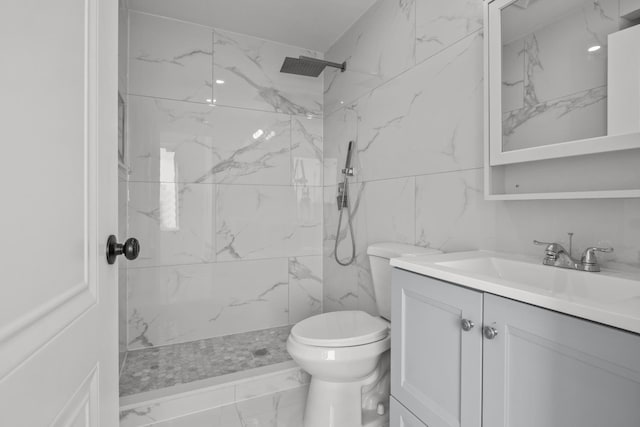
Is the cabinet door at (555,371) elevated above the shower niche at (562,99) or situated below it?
below

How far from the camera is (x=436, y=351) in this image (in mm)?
987

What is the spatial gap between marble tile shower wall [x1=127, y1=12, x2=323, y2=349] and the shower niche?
5.49 ft

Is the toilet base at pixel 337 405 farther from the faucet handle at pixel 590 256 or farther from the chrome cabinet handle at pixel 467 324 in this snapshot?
the faucet handle at pixel 590 256

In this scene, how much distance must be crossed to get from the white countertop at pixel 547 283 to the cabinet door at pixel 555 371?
0.9 inches

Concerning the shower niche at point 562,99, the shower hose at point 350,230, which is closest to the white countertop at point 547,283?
the shower niche at point 562,99

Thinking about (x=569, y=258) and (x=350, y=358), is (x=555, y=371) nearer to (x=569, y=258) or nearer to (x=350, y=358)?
(x=569, y=258)

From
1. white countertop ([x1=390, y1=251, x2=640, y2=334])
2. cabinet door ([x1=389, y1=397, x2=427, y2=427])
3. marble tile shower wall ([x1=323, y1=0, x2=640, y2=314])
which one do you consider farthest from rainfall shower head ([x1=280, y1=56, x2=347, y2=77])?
cabinet door ([x1=389, y1=397, x2=427, y2=427])

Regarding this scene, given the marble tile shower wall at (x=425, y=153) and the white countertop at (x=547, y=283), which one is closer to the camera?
the white countertop at (x=547, y=283)

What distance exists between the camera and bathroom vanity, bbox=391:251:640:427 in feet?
2.00

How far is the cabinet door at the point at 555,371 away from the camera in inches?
23.2

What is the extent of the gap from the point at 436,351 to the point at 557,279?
435 millimetres

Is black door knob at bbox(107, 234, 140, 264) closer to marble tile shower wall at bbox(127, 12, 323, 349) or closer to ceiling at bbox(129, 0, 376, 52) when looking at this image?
marble tile shower wall at bbox(127, 12, 323, 349)
